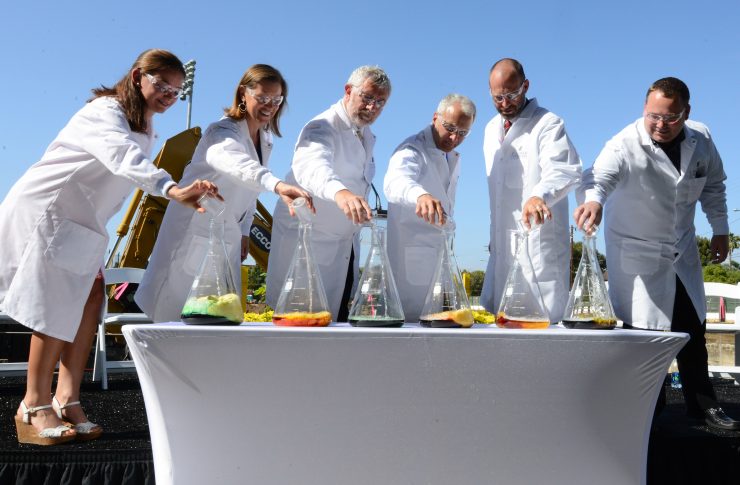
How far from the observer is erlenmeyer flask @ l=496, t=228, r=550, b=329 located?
1389 millimetres

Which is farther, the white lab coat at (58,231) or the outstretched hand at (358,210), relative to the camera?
the white lab coat at (58,231)

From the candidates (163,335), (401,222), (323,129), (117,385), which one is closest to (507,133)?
(401,222)

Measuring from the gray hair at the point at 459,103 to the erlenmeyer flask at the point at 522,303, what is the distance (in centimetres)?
96

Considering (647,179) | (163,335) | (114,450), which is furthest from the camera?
(647,179)

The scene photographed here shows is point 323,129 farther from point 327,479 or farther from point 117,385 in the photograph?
point 117,385

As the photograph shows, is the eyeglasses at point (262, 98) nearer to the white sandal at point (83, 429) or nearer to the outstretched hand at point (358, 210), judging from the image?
the outstretched hand at point (358, 210)

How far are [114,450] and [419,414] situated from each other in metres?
1.07

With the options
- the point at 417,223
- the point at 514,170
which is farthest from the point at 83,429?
the point at 514,170

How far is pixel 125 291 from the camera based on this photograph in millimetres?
6305

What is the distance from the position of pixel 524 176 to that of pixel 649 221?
46cm

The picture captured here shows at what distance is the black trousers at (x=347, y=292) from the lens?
2.49 meters

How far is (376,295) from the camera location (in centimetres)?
142

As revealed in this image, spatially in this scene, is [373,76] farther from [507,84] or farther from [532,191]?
[532,191]

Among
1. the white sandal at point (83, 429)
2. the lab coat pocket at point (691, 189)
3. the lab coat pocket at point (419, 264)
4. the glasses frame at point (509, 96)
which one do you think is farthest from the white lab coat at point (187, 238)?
the lab coat pocket at point (691, 189)
